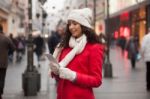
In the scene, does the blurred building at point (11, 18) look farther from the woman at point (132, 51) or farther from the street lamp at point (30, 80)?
the street lamp at point (30, 80)

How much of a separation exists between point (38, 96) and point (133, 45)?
13.4 metres

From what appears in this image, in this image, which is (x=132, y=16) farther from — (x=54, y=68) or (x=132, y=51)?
(x=54, y=68)

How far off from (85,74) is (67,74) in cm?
22

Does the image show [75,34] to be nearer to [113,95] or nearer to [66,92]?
[66,92]

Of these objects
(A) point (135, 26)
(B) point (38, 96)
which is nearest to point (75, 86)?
(B) point (38, 96)

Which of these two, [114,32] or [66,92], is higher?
[114,32]

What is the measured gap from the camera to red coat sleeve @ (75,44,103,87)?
4.76 m

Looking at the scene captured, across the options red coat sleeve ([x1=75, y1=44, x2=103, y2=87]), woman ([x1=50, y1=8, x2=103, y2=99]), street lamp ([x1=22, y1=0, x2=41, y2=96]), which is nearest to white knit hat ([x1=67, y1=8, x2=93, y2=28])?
woman ([x1=50, y1=8, x2=103, y2=99])

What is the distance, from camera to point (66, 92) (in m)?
4.91

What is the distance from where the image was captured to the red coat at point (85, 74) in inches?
188

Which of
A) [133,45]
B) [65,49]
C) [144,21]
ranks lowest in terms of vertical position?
[65,49]

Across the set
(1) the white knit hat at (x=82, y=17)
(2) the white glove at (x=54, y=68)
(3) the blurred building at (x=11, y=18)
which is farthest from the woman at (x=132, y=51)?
(3) the blurred building at (x=11, y=18)

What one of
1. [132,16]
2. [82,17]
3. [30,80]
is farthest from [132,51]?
→ [132,16]

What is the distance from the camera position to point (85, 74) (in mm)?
4863
